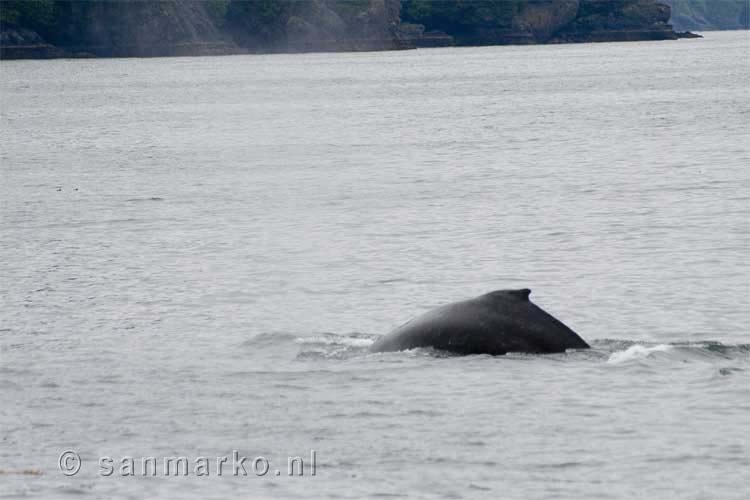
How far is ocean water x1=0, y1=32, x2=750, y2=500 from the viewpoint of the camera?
11.4 m

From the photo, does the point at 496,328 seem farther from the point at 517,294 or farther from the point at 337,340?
the point at 337,340

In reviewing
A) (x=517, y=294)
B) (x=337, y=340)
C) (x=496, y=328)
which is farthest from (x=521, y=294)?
(x=337, y=340)

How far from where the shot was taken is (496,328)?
Result: 14375 mm

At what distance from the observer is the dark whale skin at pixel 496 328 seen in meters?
14.2

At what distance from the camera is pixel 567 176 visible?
3881 cm

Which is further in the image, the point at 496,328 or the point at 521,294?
the point at 496,328

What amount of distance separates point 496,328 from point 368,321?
136 inches

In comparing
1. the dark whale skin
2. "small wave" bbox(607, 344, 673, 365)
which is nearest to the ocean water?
"small wave" bbox(607, 344, 673, 365)

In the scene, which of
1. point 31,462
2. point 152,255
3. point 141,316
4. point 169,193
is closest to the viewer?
point 31,462

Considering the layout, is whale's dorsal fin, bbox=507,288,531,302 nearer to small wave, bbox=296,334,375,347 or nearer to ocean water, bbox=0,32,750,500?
ocean water, bbox=0,32,750,500

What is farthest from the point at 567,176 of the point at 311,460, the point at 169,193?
the point at 311,460

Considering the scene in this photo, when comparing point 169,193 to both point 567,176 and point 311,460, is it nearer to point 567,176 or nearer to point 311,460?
point 567,176

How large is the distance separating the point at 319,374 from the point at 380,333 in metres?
2.29

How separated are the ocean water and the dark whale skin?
155 mm
